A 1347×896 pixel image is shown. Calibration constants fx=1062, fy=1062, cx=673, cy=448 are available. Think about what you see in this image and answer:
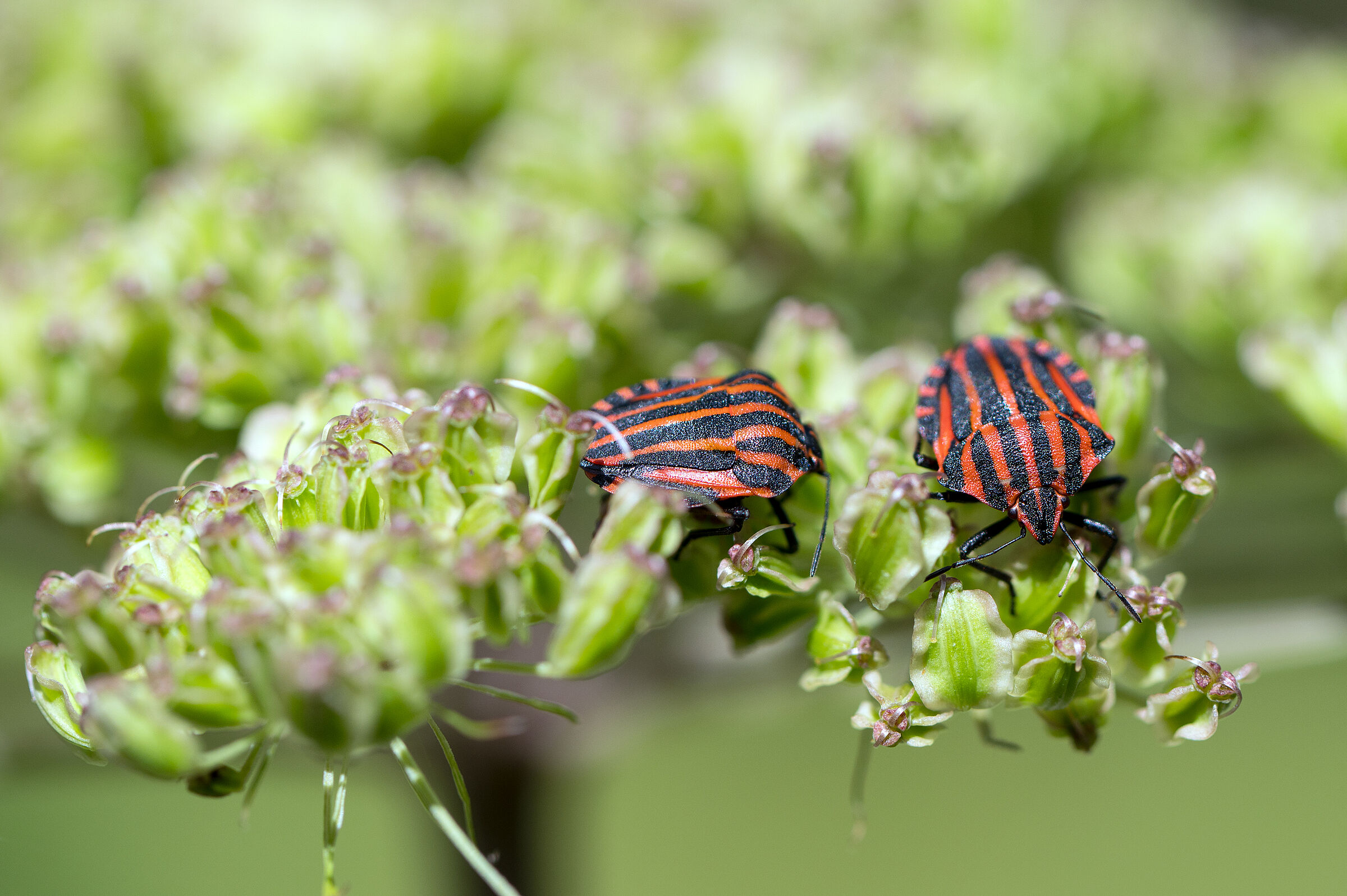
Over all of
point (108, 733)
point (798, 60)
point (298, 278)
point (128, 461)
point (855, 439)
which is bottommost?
point (108, 733)

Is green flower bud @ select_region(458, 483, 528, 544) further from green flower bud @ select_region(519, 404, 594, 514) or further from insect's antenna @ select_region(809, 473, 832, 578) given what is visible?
insect's antenna @ select_region(809, 473, 832, 578)

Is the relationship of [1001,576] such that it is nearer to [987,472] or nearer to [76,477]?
[987,472]

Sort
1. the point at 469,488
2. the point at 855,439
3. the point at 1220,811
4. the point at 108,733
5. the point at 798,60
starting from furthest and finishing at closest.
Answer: the point at 1220,811 → the point at 798,60 → the point at 855,439 → the point at 469,488 → the point at 108,733

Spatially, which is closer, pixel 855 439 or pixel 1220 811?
pixel 855 439

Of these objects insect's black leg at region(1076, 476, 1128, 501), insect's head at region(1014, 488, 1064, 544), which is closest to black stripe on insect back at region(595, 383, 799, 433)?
insect's head at region(1014, 488, 1064, 544)

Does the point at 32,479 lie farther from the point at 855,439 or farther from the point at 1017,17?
the point at 1017,17

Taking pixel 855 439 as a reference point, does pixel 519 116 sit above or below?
above

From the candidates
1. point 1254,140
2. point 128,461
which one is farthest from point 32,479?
point 1254,140

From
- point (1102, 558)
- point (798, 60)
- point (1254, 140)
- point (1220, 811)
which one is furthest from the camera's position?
point (1220, 811)

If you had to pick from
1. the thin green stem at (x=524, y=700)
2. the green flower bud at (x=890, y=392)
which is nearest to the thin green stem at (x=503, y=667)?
the thin green stem at (x=524, y=700)
